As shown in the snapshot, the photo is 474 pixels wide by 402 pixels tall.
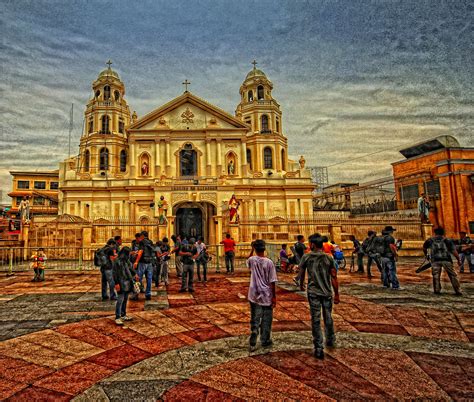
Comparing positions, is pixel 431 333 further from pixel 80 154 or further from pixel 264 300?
pixel 80 154

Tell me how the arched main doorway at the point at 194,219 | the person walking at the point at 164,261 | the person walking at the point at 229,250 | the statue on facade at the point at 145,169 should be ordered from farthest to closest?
the statue on facade at the point at 145,169 < the arched main doorway at the point at 194,219 < the person walking at the point at 229,250 < the person walking at the point at 164,261

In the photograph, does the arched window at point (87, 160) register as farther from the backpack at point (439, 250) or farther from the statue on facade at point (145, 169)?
the backpack at point (439, 250)

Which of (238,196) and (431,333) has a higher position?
(238,196)

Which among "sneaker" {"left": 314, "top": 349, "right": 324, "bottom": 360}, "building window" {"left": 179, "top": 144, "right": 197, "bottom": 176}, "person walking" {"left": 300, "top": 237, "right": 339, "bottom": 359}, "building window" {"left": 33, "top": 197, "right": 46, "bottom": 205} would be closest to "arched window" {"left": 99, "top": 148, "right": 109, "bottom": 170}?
"building window" {"left": 179, "top": 144, "right": 197, "bottom": 176}

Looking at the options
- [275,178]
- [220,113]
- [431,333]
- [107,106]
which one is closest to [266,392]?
[431,333]

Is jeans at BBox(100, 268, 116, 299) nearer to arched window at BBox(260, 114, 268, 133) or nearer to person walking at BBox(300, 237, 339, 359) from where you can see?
person walking at BBox(300, 237, 339, 359)

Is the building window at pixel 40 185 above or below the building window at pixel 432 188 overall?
above

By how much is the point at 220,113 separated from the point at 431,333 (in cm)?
3013

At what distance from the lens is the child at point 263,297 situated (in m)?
4.81

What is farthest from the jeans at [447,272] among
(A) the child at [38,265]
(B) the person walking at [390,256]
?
(A) the child at [38,265]

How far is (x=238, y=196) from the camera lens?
99.3 feet

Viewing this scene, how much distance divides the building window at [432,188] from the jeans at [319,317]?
2576 cm

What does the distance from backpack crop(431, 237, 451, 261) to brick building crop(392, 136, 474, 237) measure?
774 inches

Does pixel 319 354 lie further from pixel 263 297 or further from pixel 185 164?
pixel 185 164
